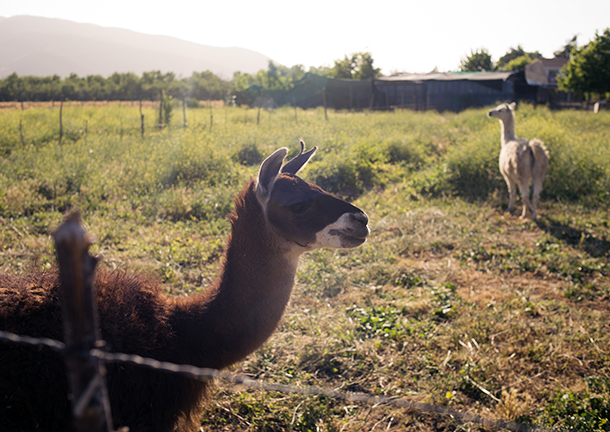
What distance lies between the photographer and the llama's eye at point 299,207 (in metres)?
2.58

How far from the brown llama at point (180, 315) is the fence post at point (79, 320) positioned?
1.40 metres

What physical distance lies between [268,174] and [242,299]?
33.3 inches

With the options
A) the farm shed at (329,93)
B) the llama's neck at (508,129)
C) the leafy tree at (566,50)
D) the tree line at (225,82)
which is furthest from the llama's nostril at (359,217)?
the leafy tree at (566,50)

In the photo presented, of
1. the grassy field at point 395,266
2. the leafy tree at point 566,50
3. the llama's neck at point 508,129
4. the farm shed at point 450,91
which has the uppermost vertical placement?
the leafy tree at point 566,50

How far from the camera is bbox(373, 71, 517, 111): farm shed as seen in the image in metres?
27.8

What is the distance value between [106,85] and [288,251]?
1848 inches

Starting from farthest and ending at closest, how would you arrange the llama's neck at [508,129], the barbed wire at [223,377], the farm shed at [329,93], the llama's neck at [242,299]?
the farm shed at [329,93], the llama's neck at [508,129], the llama's neck at [242,299], the barbed wire at [223,377]

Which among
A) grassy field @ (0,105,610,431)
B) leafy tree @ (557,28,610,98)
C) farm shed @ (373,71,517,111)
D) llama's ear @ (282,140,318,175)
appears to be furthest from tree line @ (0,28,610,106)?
llama's ear @ (282,140,318,175)

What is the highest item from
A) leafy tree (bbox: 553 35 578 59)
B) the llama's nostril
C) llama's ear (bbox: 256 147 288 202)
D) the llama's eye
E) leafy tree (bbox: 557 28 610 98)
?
leafy tree (bbox: 553 35 578 59)

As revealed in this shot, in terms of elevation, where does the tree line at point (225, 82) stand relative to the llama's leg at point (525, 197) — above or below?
above

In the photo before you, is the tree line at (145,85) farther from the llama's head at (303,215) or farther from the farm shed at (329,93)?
the llama's head at (303,215)

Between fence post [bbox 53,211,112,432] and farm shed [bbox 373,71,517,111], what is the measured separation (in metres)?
28.2

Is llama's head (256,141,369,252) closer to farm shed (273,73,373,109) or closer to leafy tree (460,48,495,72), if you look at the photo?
farm shed (273,73,373,109)

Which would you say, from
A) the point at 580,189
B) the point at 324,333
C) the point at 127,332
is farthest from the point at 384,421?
the point at 580,189
